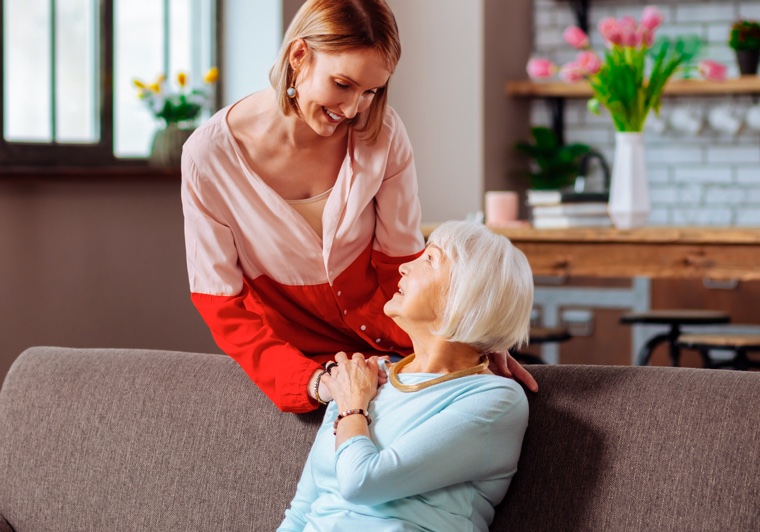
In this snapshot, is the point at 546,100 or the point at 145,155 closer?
the point at 145,155

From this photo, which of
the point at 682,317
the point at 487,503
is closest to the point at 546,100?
the point at 682,317

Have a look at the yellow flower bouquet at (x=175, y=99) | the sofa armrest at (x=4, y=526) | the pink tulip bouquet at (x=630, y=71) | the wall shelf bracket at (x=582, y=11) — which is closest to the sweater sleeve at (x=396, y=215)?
the sofa armrest at (x=4, y=526)

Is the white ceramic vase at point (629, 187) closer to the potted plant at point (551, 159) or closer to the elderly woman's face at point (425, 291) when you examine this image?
the potted plant at point (551, 159)

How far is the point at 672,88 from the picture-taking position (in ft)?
16.2

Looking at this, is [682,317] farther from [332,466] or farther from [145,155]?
[332,466]

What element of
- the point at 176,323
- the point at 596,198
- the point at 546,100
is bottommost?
the point at 176,323

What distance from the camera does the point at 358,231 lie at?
1.96 meters

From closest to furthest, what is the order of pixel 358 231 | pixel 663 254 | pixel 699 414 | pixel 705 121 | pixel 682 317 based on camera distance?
pixel 699 414, pixel 358 231, pixel 663 254, pixel 682 317, pixel 705 121

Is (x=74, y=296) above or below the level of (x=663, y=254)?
below

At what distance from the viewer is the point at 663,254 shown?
3490mm

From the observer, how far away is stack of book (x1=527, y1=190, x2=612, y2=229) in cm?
375

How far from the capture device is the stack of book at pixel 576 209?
3.75 meters

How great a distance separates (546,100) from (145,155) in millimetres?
2153

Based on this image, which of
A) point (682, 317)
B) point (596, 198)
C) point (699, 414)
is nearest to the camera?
point (699, 414)
